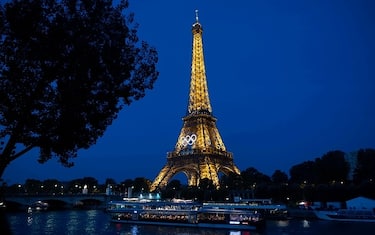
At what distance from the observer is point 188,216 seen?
48.8 m

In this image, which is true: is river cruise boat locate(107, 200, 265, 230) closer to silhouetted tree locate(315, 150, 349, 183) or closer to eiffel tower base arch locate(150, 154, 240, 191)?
eiffel tower base arch locate(150, 154, 240, 191)

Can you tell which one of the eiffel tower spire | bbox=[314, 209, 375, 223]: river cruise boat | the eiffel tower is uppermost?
the eiffel tower spire

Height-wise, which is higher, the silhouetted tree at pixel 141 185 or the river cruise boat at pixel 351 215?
the silhouetted tree at pixel 141 185

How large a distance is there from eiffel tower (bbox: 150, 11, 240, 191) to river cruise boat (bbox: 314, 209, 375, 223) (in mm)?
21871

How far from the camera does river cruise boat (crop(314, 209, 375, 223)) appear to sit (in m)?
51.8

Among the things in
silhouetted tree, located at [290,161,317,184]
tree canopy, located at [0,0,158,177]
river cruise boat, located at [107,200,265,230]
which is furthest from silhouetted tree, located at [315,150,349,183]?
tree canopy, located at [0,0,158,177]

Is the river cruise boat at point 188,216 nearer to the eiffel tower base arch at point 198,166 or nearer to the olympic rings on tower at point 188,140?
the eiffel tower base arch at point 198,166

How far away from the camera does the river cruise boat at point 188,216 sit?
148 ft

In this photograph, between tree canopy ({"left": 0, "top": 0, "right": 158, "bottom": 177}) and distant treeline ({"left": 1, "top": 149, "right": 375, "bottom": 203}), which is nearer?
tree canopy ({"left": 0, "top": 0, "right": 158, "bottom": 177})

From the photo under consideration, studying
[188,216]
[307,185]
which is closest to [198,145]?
[307,185]

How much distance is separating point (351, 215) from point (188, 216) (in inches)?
887

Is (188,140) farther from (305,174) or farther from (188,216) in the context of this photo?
(188,216)

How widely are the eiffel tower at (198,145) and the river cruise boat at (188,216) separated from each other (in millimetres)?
20228

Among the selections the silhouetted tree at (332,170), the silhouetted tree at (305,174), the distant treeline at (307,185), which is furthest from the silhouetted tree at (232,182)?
the silhouetted tree at (332,170)
